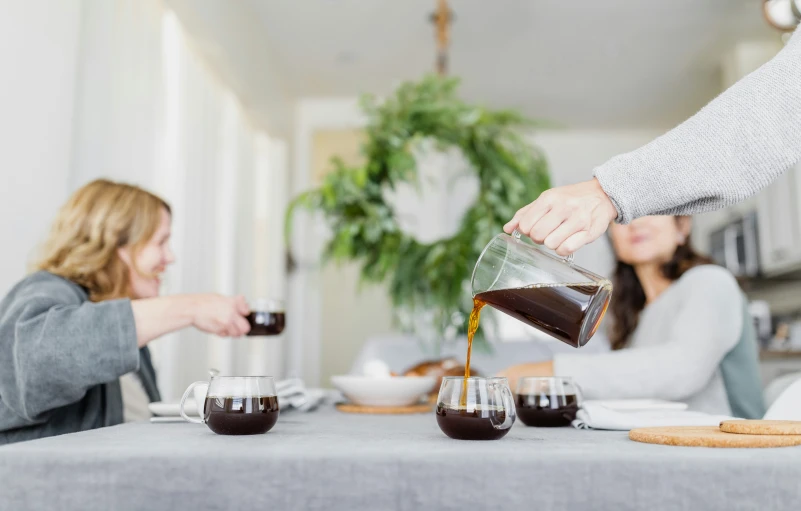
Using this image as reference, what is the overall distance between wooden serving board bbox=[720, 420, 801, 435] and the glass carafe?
0.19 metres

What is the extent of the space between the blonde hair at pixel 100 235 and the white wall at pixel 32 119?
0.28m

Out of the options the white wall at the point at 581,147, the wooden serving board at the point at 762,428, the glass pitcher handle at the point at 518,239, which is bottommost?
the wooden serving board at the point at 762,428

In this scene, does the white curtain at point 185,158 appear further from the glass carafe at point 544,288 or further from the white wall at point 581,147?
the white wall at point 581,147

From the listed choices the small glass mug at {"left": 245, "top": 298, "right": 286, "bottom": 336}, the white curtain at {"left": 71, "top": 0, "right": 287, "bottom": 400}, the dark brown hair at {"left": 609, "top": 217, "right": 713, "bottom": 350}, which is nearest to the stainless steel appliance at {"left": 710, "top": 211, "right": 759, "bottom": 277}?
the dark brown hair at {"left": 609, "top": 217, "right": 713, "bottom": 350}

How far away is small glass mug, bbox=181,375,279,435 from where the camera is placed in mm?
836

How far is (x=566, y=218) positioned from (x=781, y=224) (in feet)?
13.9

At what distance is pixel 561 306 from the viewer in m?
0.80

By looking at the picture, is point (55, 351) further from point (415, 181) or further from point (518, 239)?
point (415, 181)

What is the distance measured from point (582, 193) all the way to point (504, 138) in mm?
1152

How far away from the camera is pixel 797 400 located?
1173 mm

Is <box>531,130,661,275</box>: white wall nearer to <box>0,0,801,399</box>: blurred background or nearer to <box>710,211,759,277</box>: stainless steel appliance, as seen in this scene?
<box>0,0,801,399</box>: blurred background

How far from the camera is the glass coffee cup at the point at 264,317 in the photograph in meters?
1.38

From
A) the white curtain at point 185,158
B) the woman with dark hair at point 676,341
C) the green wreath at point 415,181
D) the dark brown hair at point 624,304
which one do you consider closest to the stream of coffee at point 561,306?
the woman with dark hair at point 676,341

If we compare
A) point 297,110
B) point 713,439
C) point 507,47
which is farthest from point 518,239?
point 297,110
